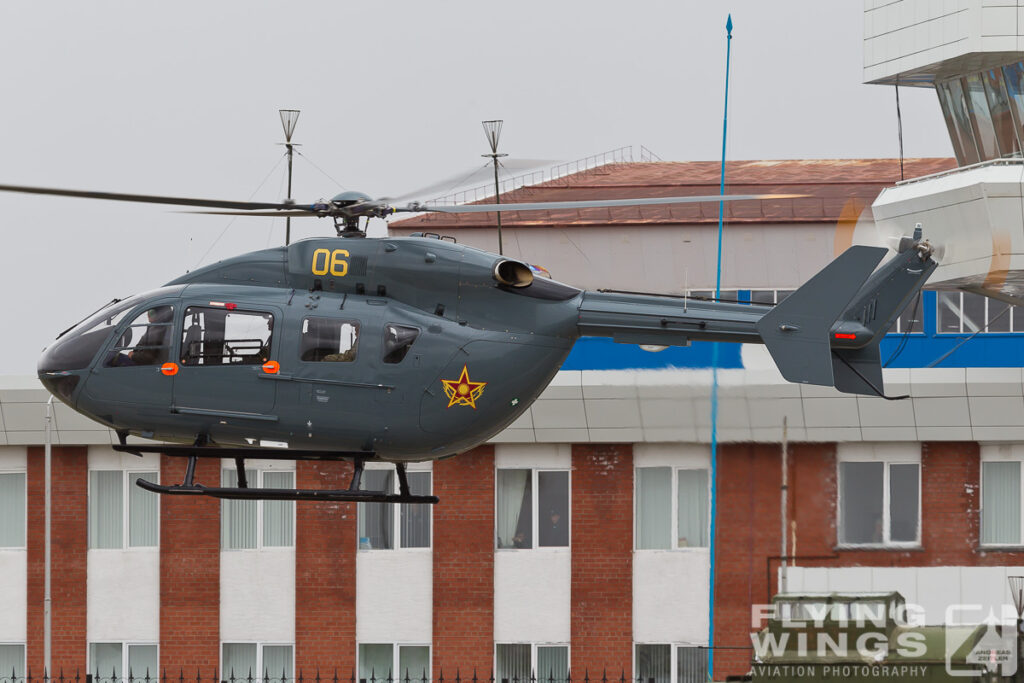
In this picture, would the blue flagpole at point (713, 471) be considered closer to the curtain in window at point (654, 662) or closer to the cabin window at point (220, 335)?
→ the curtain in window at point (654, 662)

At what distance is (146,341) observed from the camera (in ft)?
69.9

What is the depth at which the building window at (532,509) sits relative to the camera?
35969mm

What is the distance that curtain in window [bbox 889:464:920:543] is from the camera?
32719 millimetres

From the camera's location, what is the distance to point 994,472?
34750 mm

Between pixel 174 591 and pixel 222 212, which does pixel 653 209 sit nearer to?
pixel 174 591

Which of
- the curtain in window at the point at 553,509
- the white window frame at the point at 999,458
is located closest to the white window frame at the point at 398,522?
the curtain in window at the point at 553,509

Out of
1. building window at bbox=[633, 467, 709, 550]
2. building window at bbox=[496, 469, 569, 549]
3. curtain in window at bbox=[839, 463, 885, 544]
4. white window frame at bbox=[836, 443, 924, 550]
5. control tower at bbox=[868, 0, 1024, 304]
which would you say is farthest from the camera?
building window at bbox=[496, 469, 569, 549]

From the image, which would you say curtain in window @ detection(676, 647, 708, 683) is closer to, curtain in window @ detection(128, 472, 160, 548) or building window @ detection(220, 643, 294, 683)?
building window @ detection(220, 643, 294, 683)

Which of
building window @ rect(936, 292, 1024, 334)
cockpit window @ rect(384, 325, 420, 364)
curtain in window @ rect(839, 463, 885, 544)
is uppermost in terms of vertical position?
building window @ rect(936, 292, 1024, 334)

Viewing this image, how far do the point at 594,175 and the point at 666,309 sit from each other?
25646 millimetres

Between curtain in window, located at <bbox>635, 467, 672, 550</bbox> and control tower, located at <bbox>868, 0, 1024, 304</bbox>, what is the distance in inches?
253

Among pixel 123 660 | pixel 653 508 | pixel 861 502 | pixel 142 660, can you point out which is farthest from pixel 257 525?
pixel 861 502

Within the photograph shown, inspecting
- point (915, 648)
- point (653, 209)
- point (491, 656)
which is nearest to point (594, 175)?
point (653, 209)

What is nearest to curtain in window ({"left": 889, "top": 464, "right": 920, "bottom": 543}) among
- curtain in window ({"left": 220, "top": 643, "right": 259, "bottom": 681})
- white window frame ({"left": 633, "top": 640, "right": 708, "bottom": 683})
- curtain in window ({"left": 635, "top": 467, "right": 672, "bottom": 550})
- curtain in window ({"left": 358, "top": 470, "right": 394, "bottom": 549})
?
curtain in window ({"left": 635, "top": 467, "right": 672, "bottom": 550})
